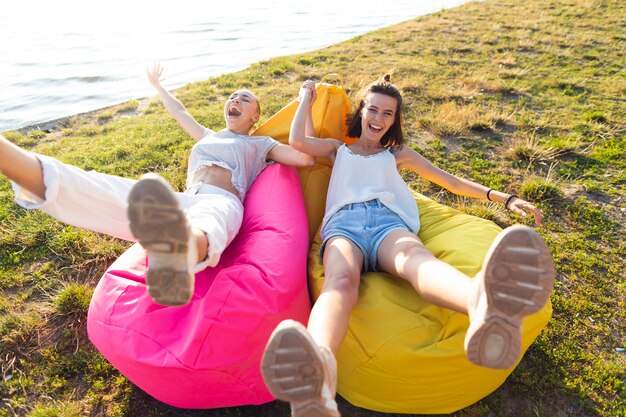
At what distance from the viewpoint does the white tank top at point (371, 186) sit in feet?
9.59

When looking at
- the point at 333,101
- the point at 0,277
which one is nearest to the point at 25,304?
the point at 0,277

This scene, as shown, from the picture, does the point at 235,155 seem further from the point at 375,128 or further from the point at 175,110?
the point at 375,128

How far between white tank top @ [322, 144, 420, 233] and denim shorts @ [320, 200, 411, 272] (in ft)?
0.15

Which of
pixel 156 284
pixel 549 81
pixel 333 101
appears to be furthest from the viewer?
pixel 549 81

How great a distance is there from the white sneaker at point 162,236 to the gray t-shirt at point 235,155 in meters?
1.51

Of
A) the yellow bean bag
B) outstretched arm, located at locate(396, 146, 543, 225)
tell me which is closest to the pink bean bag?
the yellow bean bag

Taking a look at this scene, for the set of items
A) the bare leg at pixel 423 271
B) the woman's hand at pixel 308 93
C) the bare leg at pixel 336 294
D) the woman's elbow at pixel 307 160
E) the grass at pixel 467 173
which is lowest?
the grass at pixel 467 173

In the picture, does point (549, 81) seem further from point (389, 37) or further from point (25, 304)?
point (25, 304)

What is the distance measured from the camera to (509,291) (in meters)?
1.68

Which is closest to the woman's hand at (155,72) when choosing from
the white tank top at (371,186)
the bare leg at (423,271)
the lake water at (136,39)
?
the white tank top at (371,186)

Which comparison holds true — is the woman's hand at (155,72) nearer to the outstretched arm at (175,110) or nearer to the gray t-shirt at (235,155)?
the outstretched arm at (175,110)

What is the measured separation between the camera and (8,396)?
7.96ft

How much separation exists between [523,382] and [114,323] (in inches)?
90.1

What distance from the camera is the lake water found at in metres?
8.02
